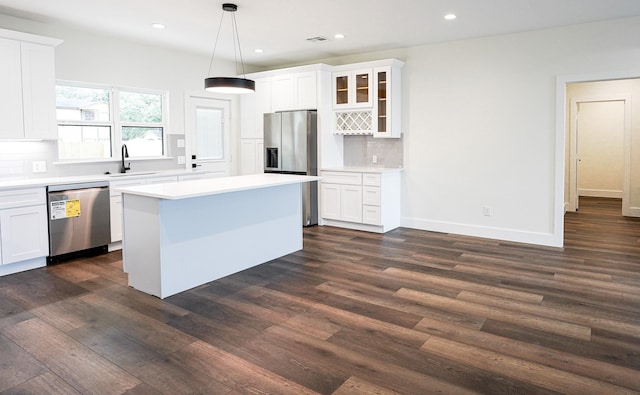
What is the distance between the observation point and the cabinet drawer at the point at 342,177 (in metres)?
6.24

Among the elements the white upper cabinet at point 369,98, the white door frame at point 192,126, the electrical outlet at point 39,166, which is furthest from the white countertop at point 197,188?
the white door frame at point 192,126

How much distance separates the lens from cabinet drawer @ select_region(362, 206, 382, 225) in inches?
239

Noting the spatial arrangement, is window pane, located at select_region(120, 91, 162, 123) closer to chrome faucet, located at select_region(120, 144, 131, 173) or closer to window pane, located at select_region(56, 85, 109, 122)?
window pane, located at select_region(56, 85, 109, 122)

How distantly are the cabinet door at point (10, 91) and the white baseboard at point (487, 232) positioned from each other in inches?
196

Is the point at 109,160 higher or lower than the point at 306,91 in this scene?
lower

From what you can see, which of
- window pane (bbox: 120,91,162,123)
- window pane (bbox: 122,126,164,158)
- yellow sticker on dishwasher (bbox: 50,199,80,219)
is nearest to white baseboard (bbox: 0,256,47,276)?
yellow sticker on dishwasher (bbox: 50,199,80,219)

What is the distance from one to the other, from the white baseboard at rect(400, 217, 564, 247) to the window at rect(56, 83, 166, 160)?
393cm

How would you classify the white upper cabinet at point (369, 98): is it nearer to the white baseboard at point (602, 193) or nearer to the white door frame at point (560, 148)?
the white door frame at point (560, 148)

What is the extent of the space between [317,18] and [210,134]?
9.90ft

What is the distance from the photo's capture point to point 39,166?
4961mm

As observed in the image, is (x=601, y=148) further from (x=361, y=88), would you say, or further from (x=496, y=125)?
(x=361, y=88)

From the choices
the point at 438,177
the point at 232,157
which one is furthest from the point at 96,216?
the point at 438,177

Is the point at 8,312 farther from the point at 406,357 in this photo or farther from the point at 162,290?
the point at 406,357

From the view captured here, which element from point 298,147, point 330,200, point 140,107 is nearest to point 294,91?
point 298,147
